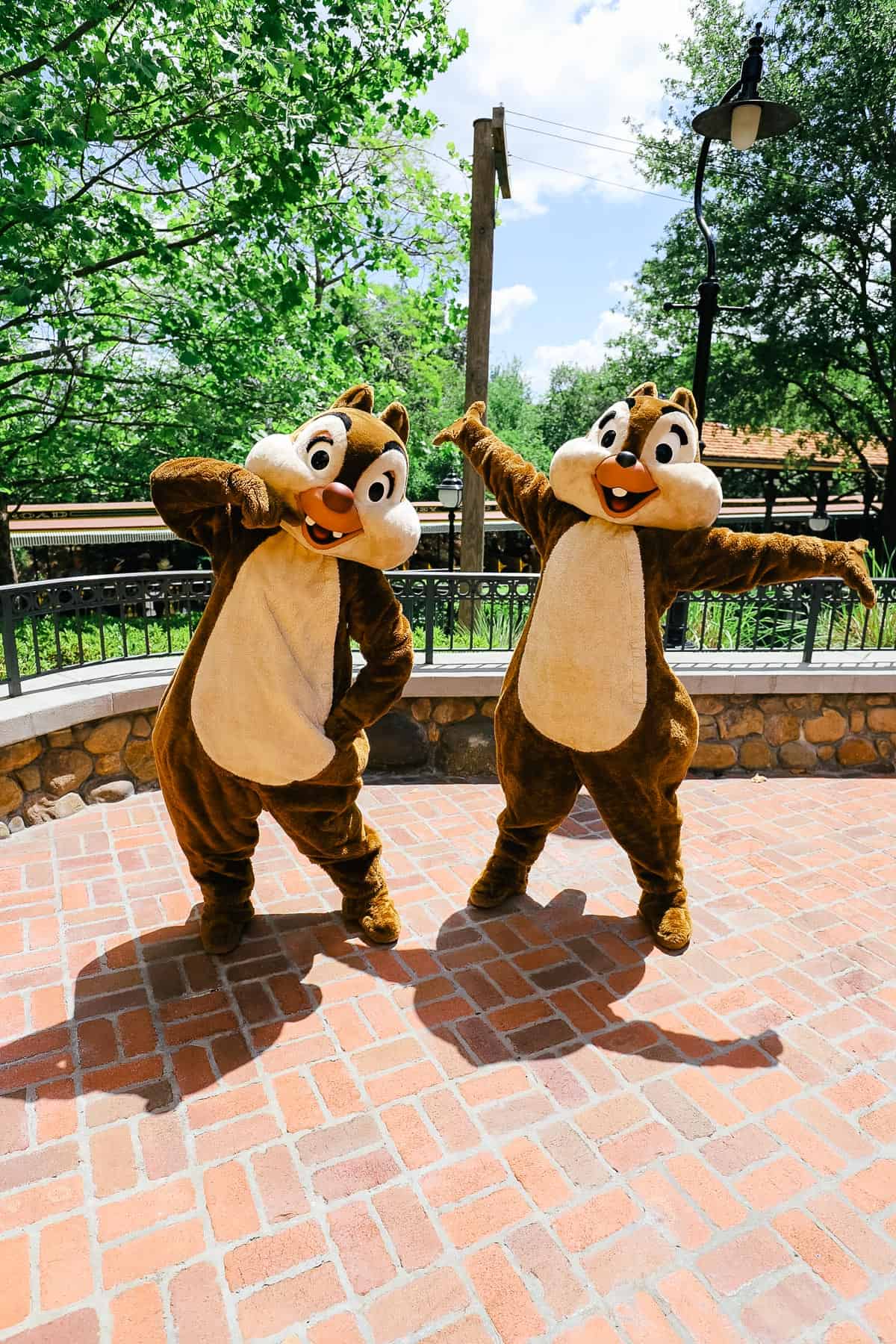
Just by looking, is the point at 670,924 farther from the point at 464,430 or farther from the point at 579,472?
the point at 464,430

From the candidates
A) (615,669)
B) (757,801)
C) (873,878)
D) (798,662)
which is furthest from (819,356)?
(615,669)

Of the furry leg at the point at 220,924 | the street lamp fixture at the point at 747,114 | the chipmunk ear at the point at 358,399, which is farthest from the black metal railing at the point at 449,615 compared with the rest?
the furry leg at the point at 220,924

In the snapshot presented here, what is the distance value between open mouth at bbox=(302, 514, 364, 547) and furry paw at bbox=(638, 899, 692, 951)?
2278 mm

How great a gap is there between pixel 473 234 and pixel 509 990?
790 centimetres

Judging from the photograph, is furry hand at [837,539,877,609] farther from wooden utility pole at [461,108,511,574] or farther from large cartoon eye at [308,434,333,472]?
wooden utility pole at [461,108,511,574]

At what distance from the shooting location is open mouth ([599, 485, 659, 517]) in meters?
3.09

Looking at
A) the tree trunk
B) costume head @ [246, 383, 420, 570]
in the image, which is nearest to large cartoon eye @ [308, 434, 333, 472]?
costume head @ [246, 383, 420, 570]

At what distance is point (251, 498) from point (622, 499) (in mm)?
1436

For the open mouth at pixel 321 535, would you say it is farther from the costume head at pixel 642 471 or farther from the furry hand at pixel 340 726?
the costume head at pixel 642 471

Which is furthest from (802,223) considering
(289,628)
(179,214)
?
(289,628)

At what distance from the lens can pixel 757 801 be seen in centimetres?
541

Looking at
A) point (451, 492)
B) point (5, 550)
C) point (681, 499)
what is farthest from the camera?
point (451, 492)

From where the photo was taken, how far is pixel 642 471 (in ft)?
9.98

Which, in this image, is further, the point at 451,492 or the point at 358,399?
the point at 451,492
